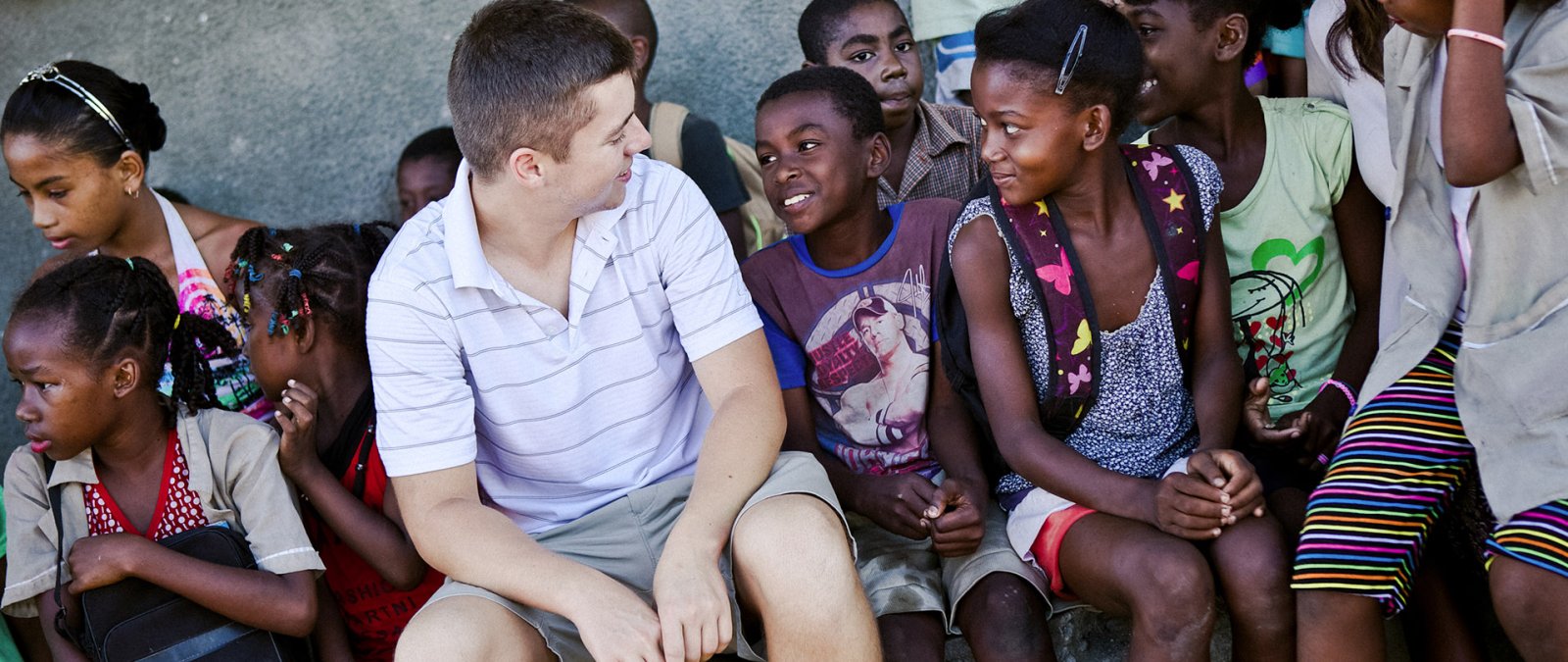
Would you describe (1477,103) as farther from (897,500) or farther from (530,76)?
(530,76)

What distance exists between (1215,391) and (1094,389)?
220 mm

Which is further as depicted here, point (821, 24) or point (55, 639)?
point (821, 24)

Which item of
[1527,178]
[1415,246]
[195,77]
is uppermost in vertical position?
[195,77]

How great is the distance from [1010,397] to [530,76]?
41.2 inches

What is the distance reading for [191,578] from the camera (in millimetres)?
2510

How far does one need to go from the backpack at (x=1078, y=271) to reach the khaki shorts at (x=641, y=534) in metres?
0.47

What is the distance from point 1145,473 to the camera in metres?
2.62

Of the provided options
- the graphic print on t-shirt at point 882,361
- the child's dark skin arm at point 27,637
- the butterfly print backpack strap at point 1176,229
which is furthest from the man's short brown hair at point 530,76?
the child's dark skin arm at point 27,637

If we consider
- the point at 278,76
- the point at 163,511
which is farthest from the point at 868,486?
the point at 278,76

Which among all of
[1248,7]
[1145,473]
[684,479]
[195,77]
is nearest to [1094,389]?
[1145,473]

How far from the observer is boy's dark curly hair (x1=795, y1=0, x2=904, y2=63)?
376 centimetres

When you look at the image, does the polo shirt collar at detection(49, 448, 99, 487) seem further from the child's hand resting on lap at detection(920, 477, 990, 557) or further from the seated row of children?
the child's hand resting on lap at detection(920, 477, 990, 557)

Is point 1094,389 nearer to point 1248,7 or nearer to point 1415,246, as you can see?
point 1415,246

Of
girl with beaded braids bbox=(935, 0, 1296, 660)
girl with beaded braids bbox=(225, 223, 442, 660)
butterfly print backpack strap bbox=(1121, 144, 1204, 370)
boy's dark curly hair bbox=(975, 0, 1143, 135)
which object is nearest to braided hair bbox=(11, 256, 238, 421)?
girl with beaded braids bbox=(225, 223, 442, 660)
